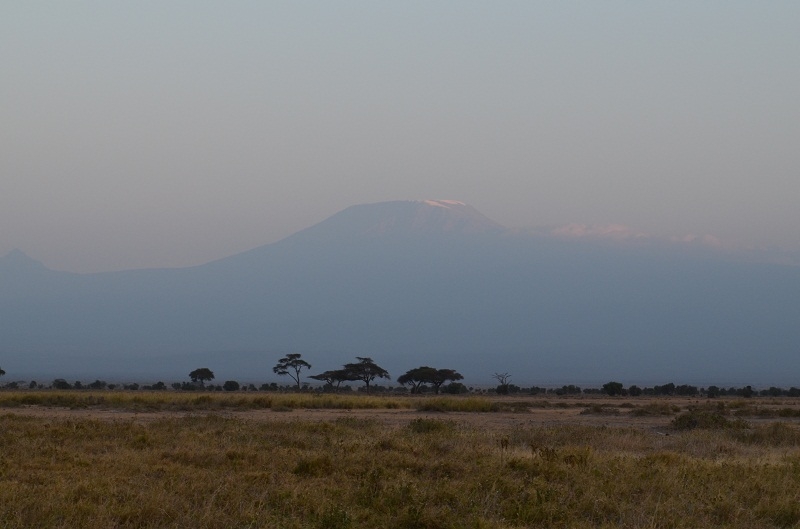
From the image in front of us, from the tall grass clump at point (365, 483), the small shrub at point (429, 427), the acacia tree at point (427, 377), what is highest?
the acacia tree at point (427, 377)

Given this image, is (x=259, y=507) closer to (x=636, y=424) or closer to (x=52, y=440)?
(x=52, y=440)

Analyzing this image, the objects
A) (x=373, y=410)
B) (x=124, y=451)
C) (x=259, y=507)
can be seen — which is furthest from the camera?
(x=373, y=410)

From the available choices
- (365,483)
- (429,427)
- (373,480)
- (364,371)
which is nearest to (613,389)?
(364,371)

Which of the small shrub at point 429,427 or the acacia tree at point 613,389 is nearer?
the small shrub at point 429,427

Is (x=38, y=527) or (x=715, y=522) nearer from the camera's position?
(x=38, y=527)

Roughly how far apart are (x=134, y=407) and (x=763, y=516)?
27.5 meters

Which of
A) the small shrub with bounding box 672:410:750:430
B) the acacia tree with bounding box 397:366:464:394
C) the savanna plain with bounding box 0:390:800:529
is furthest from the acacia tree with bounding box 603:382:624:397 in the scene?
the savanna plain with bounding box 0:390:800:529

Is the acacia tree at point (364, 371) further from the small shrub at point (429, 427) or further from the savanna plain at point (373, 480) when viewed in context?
the savanna plain at point (373, 480)

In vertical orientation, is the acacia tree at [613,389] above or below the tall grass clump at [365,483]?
above

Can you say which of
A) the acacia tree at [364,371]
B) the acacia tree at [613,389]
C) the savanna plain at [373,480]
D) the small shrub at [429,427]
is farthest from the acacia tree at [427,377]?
the savanna plain at [373,480]

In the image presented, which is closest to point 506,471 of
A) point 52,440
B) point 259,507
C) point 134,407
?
point 259,507

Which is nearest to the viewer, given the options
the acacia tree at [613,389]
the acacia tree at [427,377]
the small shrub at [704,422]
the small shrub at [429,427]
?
the small shrub at [429,427]

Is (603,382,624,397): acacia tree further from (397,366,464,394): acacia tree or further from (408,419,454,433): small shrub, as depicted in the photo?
(408,419,454,433): small shrub

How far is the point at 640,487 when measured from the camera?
41.8 ft
